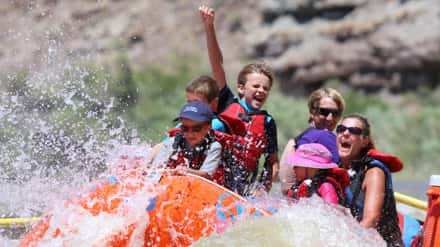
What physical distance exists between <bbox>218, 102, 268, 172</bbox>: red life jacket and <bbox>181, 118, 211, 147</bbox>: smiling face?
440mm

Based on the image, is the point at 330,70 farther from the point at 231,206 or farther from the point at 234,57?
the point at 231,206

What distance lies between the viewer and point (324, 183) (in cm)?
376

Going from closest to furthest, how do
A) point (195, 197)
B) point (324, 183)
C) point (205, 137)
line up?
point (195, 197) < point (324, 183) < point (205, 137)

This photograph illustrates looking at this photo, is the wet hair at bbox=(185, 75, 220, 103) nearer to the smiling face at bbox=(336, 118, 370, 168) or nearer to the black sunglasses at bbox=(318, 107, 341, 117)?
the black sunglasses at bbox=(318, 107, 341, 117)

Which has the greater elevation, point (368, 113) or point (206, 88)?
point (368, 113)

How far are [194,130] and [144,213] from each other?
67 centimetres

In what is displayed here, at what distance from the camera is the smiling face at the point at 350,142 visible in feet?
13.1

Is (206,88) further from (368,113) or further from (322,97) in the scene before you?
(368,113)

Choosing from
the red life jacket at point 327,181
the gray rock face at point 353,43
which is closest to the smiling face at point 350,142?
the red life jacket at point 327,181

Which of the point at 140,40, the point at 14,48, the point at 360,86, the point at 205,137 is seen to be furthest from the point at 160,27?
the point at 205,137

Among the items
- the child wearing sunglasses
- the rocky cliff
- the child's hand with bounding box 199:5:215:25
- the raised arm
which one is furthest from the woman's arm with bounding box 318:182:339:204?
the rocky cliff

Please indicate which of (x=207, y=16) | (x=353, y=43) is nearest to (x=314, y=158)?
(x=207, y=16)

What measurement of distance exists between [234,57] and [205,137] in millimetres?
14141

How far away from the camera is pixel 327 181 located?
3.76 metres
